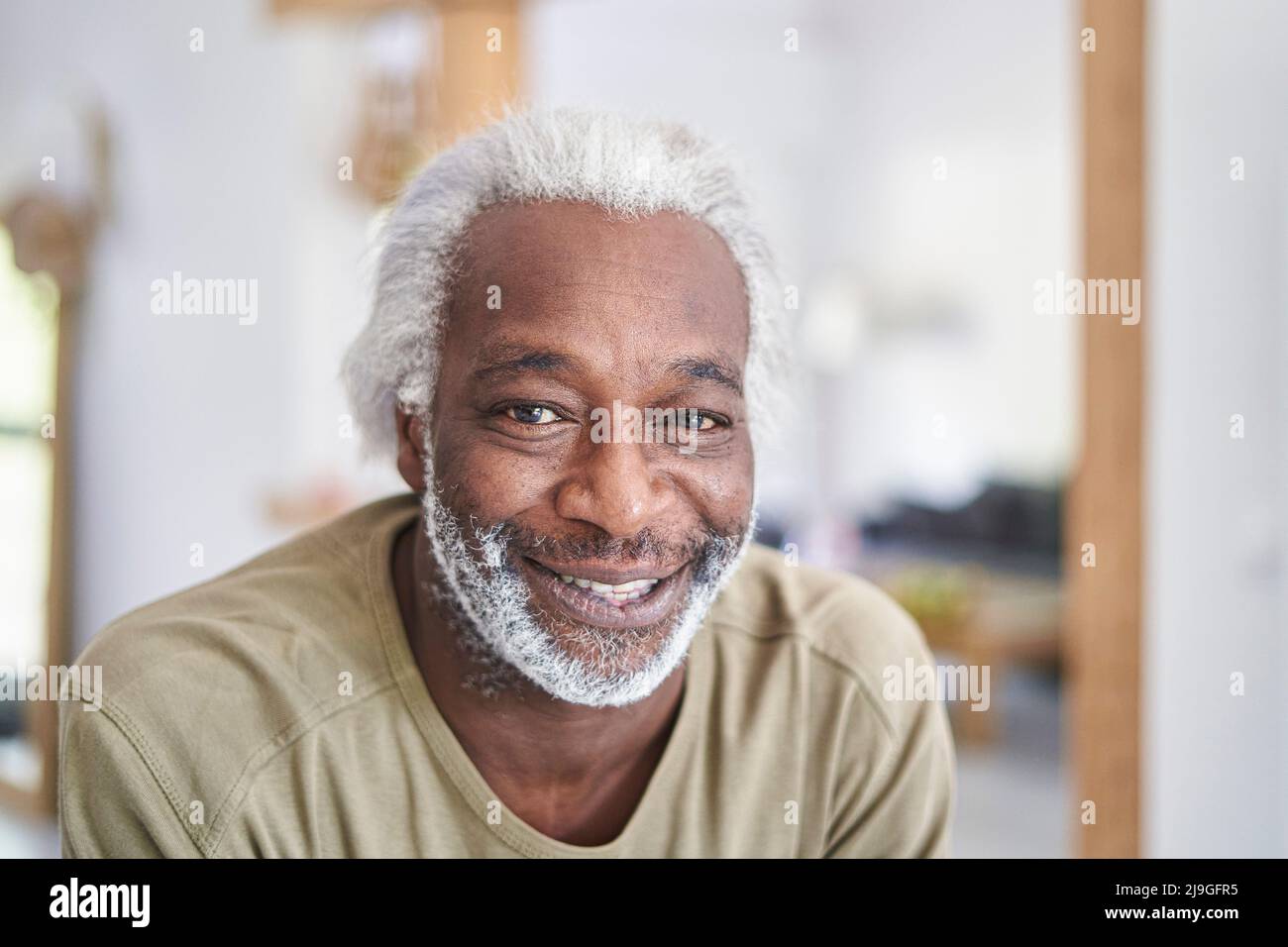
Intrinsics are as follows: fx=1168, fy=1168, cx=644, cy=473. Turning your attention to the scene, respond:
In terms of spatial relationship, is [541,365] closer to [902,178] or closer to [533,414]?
[533,414]

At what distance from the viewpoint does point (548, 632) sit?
3.76ft

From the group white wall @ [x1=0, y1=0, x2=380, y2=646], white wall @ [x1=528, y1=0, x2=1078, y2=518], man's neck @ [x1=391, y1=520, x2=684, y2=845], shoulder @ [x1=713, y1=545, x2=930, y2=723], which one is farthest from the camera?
white wall @ [x1=528, y1=0, x2=1078, y2=518]

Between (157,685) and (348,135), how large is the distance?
2632 mm

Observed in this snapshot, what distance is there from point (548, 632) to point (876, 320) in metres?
6.34

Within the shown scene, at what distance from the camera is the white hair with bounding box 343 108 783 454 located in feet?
3.78

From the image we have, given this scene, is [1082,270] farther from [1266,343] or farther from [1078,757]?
[1078,757]

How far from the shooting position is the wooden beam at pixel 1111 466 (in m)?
2.25

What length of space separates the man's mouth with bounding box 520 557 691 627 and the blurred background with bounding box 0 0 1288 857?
1.10 ft

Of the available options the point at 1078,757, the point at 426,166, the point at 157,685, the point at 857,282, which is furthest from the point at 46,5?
the point at 857,282

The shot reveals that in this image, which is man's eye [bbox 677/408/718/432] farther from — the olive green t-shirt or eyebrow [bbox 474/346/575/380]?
the olive green t-shirt

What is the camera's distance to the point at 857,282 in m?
7.23

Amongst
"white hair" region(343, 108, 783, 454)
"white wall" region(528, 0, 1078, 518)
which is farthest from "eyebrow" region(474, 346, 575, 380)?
"white wall" region(528, 0, 1078, 518)

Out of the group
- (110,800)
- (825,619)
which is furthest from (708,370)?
(110,800)

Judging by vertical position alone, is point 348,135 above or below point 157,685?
above
